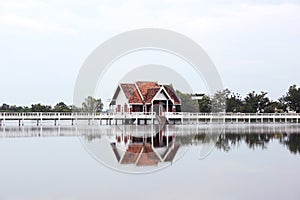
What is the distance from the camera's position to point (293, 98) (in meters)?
60.1

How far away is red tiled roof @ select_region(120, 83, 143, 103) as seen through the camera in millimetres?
45031

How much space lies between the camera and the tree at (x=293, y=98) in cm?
5975

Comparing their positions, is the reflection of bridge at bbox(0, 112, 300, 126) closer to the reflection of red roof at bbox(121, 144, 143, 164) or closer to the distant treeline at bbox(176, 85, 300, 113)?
the distant treeline at bbox(176, 85, 300, 113)

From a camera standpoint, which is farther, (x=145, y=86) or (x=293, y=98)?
(x=293, y=98)

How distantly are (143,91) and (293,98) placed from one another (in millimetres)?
23724

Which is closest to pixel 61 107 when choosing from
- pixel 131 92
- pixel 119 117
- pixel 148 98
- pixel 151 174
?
pixel 131 92

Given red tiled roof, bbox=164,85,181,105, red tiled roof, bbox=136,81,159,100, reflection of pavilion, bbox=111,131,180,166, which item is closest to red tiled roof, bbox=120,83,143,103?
red tiled roof, bbox=136,81,159,100

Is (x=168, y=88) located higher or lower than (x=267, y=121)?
higher

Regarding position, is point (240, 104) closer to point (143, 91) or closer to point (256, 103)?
point (256, 103)

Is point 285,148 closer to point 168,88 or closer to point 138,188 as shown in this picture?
point 138,188

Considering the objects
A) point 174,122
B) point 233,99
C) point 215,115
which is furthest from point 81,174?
point 233,99

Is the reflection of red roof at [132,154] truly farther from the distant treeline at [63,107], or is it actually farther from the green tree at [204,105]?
the green tree at [204,105]

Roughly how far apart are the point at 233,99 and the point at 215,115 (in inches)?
605

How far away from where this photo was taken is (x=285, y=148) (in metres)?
20.4
